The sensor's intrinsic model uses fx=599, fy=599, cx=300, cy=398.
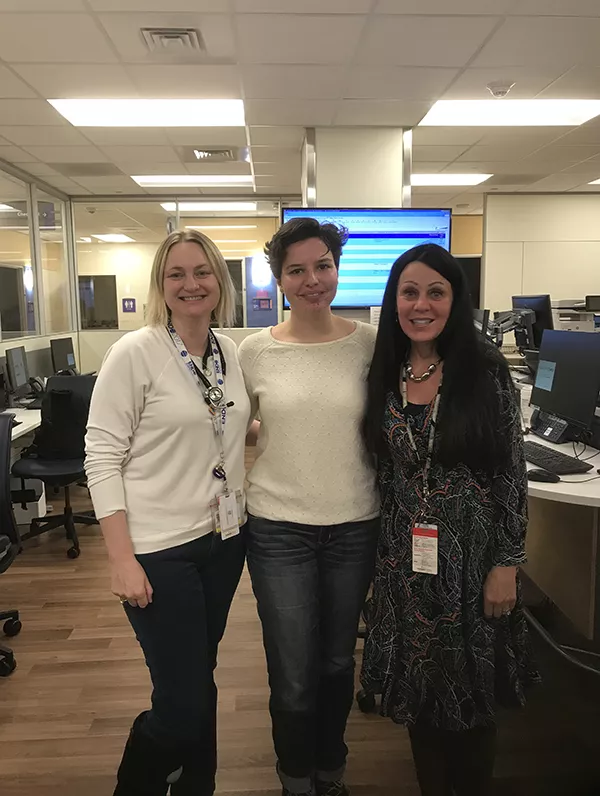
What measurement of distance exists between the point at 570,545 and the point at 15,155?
17.8 ft

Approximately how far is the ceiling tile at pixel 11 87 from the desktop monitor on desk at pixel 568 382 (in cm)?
335

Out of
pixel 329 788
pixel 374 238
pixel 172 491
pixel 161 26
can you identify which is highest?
pixel 161 26

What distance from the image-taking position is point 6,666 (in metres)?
2.55

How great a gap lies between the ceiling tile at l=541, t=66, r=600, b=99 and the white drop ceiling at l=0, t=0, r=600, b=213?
0.01 m

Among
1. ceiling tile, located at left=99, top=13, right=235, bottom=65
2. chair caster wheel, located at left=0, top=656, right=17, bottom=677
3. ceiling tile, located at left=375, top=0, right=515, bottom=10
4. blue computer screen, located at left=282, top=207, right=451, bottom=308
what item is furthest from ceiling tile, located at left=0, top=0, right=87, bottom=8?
chair caster wheel, located at left=0, top=656, right=17, bottom=677

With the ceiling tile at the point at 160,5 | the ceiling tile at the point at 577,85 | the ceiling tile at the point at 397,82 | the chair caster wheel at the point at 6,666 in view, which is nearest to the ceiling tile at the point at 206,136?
the ceiling tile at the point at 397,82

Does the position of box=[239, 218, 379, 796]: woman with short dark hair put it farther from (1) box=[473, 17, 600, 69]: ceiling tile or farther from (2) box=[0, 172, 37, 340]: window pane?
(2) box=[0, 172, 37, 340]: window pane

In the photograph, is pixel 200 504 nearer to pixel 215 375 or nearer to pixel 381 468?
pixel 215 375

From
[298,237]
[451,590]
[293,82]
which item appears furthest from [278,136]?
[451,590]

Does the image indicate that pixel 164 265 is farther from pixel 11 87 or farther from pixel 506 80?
pixel 506 80

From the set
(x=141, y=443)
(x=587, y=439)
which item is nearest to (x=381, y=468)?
(x=141, y=443)

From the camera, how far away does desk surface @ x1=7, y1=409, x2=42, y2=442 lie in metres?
3.78

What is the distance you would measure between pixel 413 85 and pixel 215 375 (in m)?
3.07

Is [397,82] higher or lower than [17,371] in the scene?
higher
